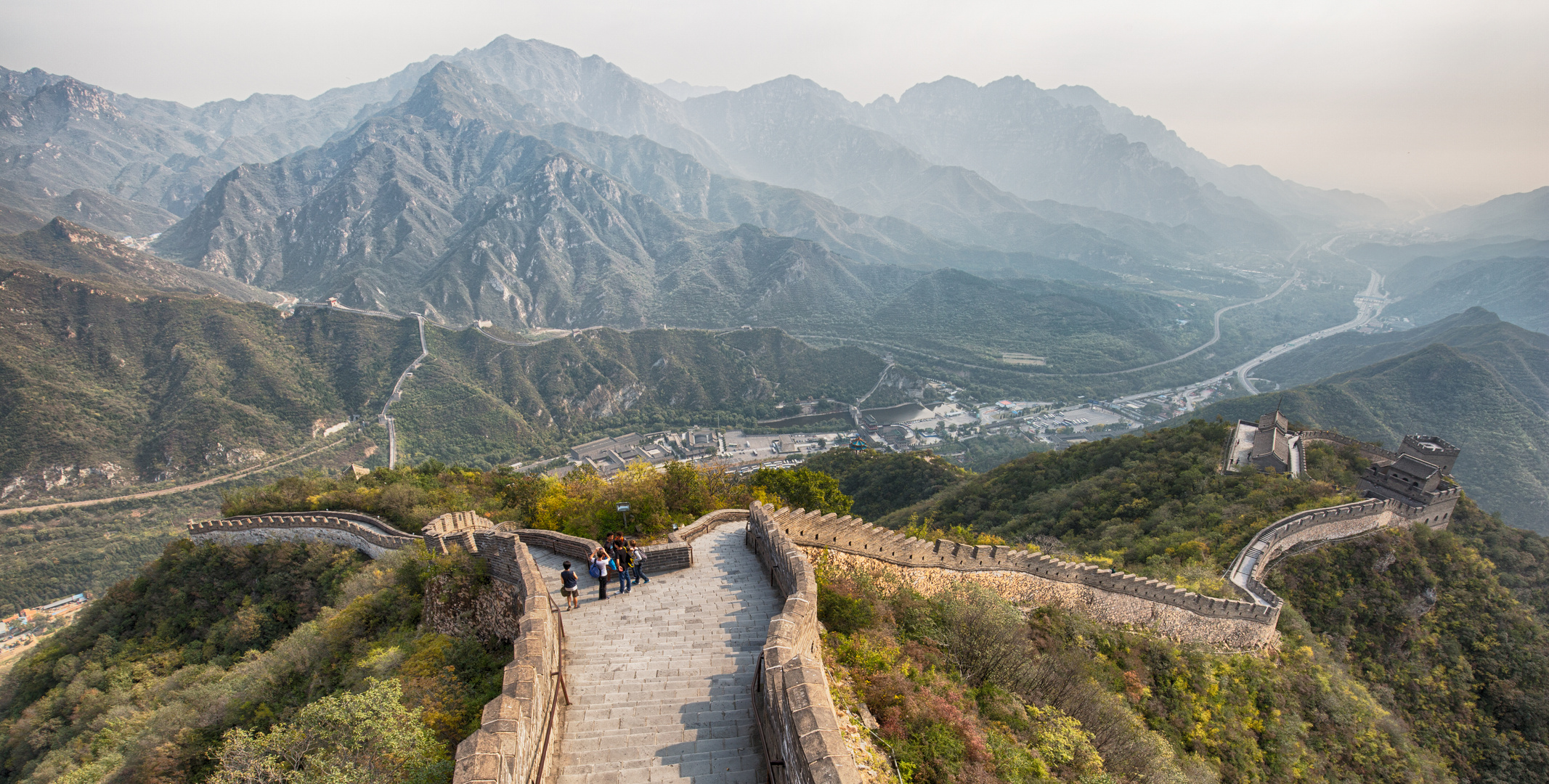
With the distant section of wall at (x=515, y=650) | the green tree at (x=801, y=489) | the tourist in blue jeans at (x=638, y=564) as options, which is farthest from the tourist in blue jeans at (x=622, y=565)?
the green tree at (x=801, y=489)

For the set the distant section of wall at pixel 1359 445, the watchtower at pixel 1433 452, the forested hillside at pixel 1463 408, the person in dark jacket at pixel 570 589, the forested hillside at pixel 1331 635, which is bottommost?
the forested hillside at pixel 1463 408

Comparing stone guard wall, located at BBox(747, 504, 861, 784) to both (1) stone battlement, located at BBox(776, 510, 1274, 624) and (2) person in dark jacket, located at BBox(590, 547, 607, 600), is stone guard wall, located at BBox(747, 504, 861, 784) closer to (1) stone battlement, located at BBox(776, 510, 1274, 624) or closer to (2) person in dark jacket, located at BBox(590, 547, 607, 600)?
(2) person in dark jacket, located at BBox(590, 547, 607, 600)

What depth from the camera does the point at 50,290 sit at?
104625mm

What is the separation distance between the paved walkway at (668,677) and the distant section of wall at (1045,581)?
5.61 metres

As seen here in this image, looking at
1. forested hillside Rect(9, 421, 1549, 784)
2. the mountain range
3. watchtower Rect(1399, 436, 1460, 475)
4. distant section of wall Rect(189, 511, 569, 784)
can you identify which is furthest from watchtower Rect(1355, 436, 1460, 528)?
the mountain range

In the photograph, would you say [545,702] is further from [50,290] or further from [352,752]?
[50,290]

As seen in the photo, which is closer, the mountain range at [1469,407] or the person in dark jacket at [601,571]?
the person in dark jacket at [601,571]

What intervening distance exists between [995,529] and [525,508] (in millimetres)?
30497

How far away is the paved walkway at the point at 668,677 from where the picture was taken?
8.99 metres

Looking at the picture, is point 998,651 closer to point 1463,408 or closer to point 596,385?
point 1463,408

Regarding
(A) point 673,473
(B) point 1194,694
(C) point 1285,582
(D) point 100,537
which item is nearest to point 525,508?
(A) point 673,473

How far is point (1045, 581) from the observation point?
24.0 m

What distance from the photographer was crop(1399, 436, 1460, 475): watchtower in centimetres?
3447

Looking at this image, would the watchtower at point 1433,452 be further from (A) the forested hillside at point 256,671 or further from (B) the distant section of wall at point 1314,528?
(A) the forested hillside at point 256,671
